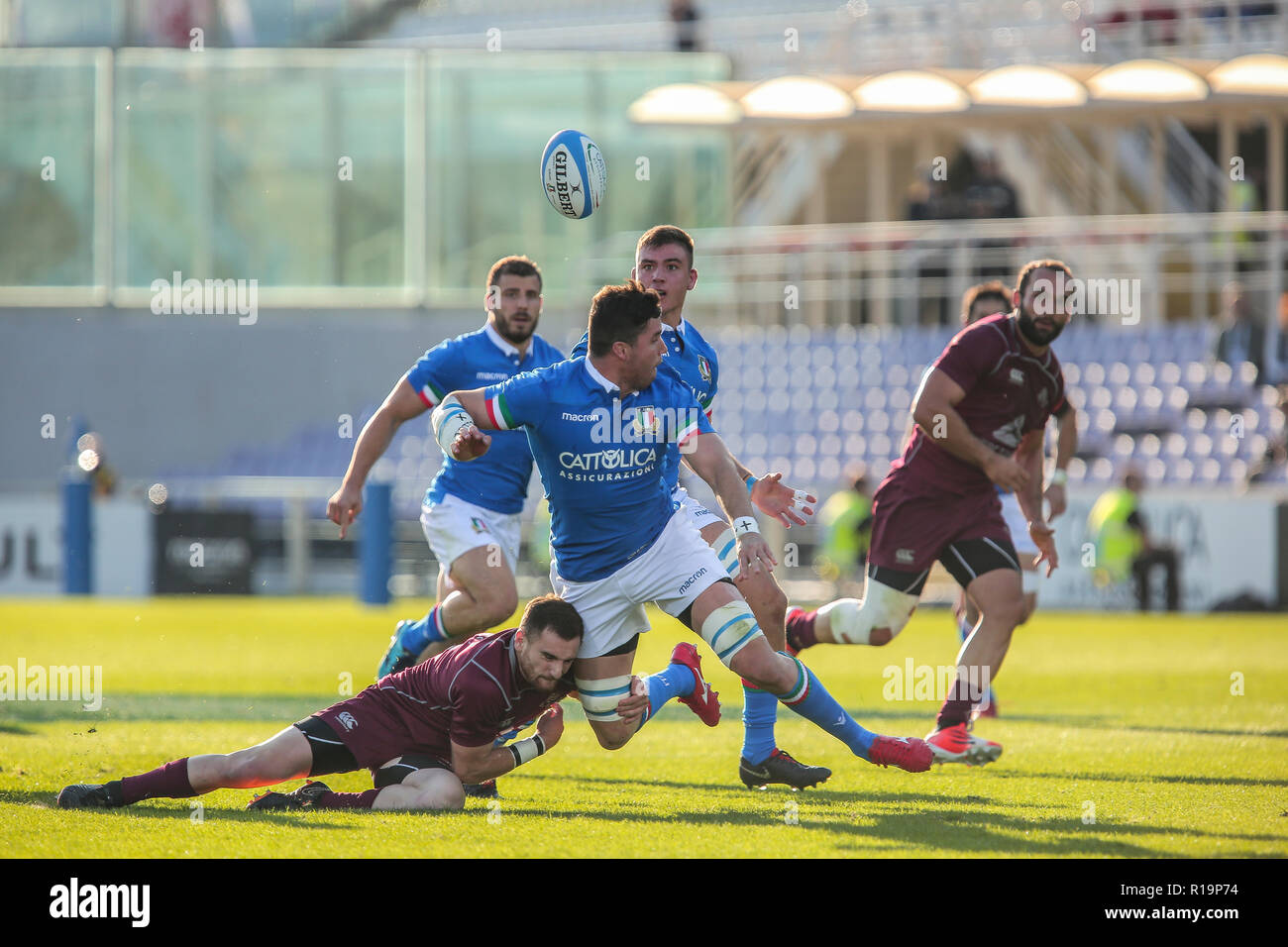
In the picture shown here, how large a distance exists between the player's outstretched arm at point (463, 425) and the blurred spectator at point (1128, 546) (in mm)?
14688

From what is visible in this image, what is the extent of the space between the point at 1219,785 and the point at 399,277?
83.5 ft

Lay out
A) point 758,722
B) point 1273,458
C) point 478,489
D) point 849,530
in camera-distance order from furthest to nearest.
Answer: point 1273,458 < point 849,530 < point 478,489 < point 758,722

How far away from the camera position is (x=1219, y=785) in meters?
7.02

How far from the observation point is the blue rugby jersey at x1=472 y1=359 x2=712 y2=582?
6.39 m

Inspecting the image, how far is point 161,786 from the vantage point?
631 cm

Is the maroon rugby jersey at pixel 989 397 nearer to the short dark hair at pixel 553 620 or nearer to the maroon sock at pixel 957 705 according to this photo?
the maroon sock at pixel 957 705

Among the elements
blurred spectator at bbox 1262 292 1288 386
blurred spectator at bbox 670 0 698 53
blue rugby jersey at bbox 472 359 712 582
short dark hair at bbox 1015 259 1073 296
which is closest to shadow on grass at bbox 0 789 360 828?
blue rugby jersey at bbox 472 359 712 582

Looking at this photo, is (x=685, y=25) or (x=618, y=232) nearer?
(x=685, y=25)

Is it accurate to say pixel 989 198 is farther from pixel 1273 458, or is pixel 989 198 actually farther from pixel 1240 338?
pixel 1273 458

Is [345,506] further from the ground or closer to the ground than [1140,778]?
further from the ground

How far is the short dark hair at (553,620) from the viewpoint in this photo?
642 cm

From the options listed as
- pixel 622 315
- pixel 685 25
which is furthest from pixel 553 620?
pixel 685 25

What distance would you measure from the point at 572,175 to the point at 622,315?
6.27ft
